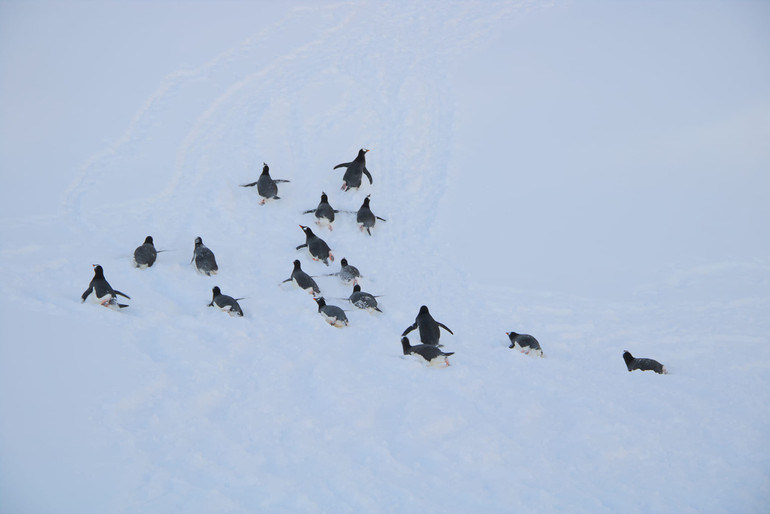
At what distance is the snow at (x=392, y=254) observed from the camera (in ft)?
16.8

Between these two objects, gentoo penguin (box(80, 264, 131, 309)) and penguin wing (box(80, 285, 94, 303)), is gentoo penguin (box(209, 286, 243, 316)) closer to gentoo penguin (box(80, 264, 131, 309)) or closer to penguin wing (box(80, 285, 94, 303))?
gentoo penguin (box(80, 264, 131, 309))

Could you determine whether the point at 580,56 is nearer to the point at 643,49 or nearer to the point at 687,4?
the point at 643,49

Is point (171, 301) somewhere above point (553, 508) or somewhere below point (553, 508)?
above

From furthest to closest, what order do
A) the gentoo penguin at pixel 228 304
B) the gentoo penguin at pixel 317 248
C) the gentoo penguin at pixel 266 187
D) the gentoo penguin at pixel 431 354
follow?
1. the gentoo penguin at pixel 266 187
2. the gentoo penguin at pixel 317 248
3. the gentoo penguin at pixel 228 304
4. the gentoo penguin at pixel 431 354

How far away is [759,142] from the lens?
11.9 m

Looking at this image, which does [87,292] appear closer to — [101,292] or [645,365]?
[101,292]

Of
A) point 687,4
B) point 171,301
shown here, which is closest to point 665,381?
point 171,301

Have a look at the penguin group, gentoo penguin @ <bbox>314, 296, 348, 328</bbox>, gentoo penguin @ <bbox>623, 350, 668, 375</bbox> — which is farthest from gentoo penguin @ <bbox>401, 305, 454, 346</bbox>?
gentoo penguin @ <bbox>623, 350, 668, 375</bbox>

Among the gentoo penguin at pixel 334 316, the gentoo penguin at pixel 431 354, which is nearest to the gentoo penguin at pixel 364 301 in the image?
the gentoo penguin at pixel 334 316

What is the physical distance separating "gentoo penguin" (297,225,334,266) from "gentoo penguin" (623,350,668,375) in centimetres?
405

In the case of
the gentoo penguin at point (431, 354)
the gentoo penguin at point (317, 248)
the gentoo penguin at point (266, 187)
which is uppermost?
the gentoo penguin at point (266, 187)

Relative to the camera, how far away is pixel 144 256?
7.99 metres

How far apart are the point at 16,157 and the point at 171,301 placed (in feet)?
14.9

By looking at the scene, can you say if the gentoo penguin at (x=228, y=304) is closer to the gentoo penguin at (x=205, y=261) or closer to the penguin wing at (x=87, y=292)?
the gentoo penguin at (x=205, y=261)
